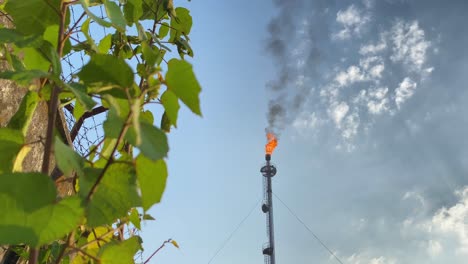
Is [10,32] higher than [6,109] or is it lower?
lower

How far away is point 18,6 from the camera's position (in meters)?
0.50

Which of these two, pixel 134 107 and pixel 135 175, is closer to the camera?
pixel 134 107

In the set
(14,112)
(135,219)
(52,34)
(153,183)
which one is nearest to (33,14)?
(52,34)

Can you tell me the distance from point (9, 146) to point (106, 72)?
0.13 meters

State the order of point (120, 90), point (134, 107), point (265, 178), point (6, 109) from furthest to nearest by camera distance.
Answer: point (265, 178), point (6, 109), point (120, 90), point (134, 107)

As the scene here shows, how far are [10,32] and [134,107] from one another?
0.24 meters

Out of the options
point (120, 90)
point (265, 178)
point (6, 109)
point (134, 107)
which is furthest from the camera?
point (265, 178)

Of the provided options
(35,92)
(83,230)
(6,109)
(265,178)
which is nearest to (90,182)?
(35,92)

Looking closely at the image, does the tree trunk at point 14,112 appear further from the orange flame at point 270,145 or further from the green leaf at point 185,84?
the orange flame at point 270,145

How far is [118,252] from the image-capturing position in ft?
1.74

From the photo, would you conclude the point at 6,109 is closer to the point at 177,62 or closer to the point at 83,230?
the point at 83,230

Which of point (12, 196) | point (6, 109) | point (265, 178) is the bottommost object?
point (12, 196)

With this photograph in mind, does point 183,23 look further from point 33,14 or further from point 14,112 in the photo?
point 14,112

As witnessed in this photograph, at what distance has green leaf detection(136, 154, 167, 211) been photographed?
1.34 ft
